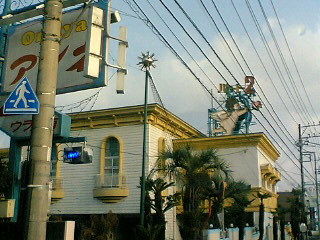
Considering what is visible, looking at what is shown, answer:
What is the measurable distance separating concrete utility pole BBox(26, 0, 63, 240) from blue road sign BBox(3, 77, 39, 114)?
0.34 ft

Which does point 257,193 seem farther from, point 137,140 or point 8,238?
point 8,238

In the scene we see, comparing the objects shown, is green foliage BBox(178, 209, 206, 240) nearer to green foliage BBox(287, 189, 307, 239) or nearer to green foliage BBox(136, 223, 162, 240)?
green foliage BBox(136, 223, 162, 240)

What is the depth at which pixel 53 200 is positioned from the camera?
95.6 ft

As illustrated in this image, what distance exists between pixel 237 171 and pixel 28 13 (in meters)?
25.1

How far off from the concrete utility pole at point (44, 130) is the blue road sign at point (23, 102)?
10 centimetres

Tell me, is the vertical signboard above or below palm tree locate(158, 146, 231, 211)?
above

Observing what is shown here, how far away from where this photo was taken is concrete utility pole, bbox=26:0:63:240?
5.48 metres

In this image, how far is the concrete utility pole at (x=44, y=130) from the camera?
548 cm

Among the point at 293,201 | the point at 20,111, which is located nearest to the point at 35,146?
the point at 20,111

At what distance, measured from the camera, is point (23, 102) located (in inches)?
236

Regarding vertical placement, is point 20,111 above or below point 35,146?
above

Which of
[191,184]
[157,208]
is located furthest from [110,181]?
[191,184]

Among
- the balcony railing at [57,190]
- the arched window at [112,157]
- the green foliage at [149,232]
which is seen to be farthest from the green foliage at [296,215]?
the green foliage at [149,232]

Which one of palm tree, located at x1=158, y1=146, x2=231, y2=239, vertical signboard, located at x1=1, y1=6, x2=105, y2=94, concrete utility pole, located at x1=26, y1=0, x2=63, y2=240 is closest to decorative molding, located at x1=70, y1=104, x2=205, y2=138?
palm tree, located at x1=158, y1=146, x2=231, y2=239
